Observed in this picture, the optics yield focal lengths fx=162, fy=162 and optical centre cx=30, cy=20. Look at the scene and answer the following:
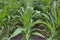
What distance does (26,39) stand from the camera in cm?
187

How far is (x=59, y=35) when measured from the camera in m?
1.91

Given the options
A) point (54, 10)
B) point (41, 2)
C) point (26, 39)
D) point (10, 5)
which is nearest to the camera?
Result: point (26, 39)

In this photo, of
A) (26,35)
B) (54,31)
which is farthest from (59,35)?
(26,35)

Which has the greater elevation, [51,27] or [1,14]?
[1,14]

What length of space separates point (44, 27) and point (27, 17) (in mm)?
334

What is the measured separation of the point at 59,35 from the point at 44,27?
0.32 metres

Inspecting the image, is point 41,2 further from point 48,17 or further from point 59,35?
point 59,35

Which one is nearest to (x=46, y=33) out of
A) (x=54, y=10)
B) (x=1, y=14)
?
(x=54, y=10)

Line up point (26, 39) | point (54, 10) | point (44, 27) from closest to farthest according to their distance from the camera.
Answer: point (26, 39), point (54, 10), point (44, 27)

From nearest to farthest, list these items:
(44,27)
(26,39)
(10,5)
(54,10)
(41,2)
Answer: (26,39)
(54,10)
(44,27)
(10,5)
(41,2)

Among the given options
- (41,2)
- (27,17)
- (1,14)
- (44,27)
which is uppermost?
(41,2)

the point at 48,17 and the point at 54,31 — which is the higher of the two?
the point at 48,17

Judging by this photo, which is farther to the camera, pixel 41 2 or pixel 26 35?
pixel 41 2

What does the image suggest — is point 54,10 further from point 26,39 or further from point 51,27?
point 26,39
